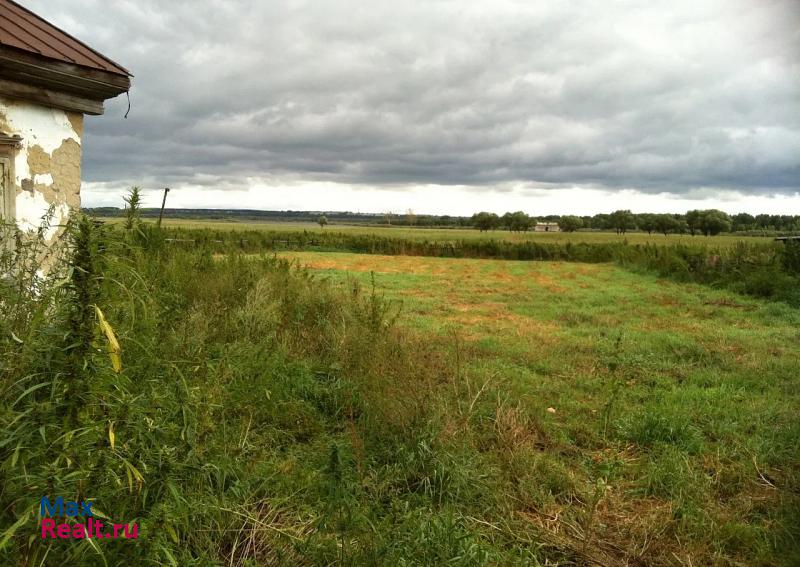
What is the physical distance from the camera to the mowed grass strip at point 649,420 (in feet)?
10.9

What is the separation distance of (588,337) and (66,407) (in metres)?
8.75

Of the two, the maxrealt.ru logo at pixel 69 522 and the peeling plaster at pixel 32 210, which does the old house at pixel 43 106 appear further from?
the maxrealt.ru logo at pixel 69 522

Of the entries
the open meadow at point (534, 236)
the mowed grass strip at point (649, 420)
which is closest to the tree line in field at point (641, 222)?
the open meadow at point (534, 236)

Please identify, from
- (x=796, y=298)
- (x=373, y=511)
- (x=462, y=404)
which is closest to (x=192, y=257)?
(x=462, y=404)

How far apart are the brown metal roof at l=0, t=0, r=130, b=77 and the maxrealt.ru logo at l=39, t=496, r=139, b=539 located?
4189 millimetres

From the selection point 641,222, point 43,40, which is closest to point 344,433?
point 43,40

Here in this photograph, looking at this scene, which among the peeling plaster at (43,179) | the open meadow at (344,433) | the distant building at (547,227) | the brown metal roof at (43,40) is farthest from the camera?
the distant building at (547,227)

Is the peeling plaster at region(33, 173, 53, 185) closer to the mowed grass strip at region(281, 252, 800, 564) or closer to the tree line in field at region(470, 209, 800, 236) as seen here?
the mowed grass strip at region(281, 252, 800, 564)

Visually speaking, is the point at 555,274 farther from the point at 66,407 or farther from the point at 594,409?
the point at 66,407

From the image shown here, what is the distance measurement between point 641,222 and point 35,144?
80013 millimetres

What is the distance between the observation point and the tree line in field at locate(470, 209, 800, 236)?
62.6m

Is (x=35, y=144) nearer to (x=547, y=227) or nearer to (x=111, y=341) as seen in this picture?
(x=111, y=341)

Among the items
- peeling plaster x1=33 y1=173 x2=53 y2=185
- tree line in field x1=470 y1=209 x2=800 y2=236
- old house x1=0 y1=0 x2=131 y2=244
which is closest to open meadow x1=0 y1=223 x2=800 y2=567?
old house x1=0 y1=0 x2=131 y2=244

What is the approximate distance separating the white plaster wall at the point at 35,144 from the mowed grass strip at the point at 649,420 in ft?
11.5
